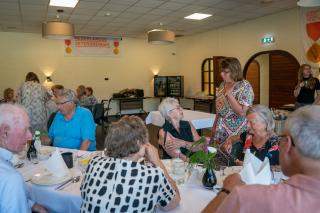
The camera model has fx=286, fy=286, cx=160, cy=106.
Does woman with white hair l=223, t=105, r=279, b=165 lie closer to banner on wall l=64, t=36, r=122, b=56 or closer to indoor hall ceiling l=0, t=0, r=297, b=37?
indoor hall ceiling l=0, t=0, r=297, b=37

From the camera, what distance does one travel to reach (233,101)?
300 centimetres

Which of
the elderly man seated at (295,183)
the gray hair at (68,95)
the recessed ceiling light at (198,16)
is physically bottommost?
the elderly man seated at (295,183)

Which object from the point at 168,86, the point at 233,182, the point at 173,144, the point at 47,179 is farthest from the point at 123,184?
the point at 168,86

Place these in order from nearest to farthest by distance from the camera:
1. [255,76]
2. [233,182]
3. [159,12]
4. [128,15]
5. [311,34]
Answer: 1. [233,182]
2. [311,34]
3. [159,12]
4. [128,15]
5. [255,76]

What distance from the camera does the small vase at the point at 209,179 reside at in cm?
180

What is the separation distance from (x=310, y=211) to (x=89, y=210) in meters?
0.99

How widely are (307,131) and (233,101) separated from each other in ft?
6.73

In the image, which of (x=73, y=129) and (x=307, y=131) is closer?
(x=307, y=131)

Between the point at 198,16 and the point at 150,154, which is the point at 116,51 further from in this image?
the point at 150,154

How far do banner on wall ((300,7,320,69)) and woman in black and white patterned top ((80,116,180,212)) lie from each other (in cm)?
609

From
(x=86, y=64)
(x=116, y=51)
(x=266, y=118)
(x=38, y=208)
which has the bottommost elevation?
(x=38, y=208)

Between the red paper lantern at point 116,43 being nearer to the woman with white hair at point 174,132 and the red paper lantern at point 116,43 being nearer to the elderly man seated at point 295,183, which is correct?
the woman with white hair at point 174,132

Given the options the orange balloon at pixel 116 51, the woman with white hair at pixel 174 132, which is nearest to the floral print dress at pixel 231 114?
the woman with white hair at pixel 174 132

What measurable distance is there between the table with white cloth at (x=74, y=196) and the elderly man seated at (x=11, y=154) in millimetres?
313
